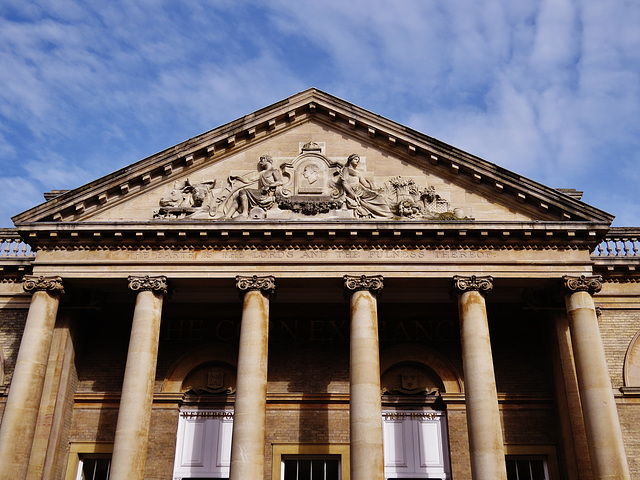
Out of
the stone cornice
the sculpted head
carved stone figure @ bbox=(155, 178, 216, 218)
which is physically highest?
the sculpted head

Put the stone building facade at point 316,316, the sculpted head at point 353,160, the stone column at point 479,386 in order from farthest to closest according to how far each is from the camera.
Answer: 1. the sculpted head at point 353,160
2. the stone building facade at point 316,316
3. the stone column at point 479,386

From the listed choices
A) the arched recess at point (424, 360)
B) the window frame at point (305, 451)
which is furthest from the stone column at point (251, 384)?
the arched recess at point (424, 360)

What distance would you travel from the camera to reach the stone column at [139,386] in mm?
16125

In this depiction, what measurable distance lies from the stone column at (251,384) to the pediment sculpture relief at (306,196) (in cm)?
223

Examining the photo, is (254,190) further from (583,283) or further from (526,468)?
(526,468)

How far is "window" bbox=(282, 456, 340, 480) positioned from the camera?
19188 millimetres

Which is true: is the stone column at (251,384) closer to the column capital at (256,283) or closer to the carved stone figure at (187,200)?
the column capital at (256,283)

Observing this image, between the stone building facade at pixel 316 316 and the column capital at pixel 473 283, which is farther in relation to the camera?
the column capital at pixel 473 283

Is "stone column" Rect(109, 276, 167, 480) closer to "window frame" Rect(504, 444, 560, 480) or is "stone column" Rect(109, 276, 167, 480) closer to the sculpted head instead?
the sculpted head

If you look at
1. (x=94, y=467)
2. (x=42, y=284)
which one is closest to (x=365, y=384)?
(x=94, y=467)

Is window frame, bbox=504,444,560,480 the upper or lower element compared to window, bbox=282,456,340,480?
upper

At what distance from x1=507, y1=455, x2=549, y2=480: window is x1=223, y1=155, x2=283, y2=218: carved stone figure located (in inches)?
408

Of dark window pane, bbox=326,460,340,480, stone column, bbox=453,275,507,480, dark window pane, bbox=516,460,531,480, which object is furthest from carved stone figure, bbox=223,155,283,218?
dark window pane, bbox=516,460,531,480

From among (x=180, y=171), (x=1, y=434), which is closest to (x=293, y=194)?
(x=180, y=171)
